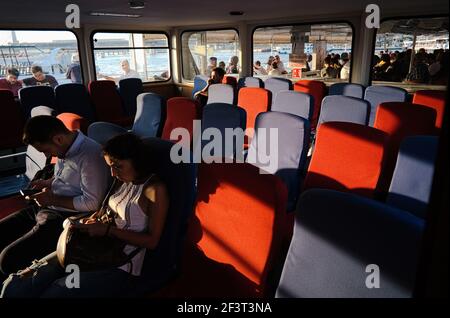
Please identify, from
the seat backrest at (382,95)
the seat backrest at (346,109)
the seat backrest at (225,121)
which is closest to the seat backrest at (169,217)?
the seat backrest at (225,121)

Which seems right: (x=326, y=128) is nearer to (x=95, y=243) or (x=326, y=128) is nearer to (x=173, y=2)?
(x=95, y=243)

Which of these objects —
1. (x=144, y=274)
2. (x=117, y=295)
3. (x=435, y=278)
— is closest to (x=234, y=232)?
(x=144, y=274)

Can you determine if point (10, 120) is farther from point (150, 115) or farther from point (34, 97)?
point (150, 115)

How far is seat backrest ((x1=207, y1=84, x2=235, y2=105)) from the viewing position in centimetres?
482

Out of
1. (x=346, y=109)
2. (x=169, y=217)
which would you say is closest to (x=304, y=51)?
(x=346, y=109)

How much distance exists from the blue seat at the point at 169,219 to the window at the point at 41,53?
6.32m

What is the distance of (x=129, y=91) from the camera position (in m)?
7.05

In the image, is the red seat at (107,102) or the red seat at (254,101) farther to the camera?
the red seat at (107,102)

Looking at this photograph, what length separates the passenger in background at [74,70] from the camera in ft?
24.4

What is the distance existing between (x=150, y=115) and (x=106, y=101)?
130 inches

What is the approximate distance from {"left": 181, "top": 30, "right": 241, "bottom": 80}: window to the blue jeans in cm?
733

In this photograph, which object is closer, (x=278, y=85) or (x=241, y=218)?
(x=241, y=218)

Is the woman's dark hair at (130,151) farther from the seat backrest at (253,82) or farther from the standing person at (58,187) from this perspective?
the seat backrest at (253,82)

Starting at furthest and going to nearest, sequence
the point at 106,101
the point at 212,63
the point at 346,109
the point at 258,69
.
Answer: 1. the point at 212,63
2. the point at 258,69
3. the point at 106,101
4. the point at 346,109
